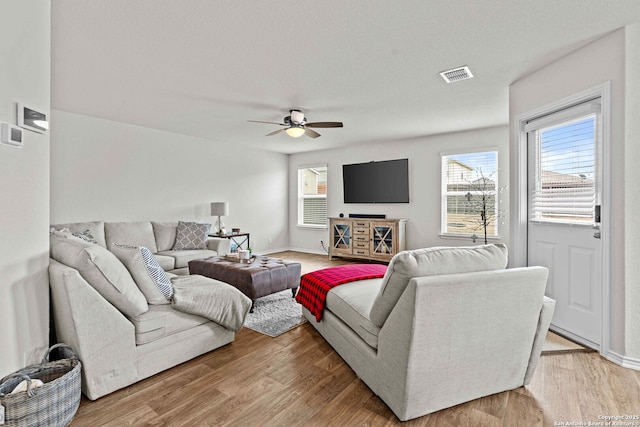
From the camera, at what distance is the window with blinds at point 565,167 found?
Answer: 8.79 ft

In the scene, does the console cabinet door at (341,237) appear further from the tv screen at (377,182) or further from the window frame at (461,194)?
the window frame at (461,194)

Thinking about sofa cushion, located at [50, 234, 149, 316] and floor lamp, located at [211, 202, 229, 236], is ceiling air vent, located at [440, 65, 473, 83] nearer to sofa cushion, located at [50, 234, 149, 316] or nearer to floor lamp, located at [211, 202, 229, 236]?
sofa cushion, located at [50, 234, 149, 316]

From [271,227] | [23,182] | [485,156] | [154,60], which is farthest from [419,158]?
[23,182]

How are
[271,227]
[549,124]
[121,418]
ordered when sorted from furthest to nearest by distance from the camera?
[271,227] → [549,124] → [121,418]

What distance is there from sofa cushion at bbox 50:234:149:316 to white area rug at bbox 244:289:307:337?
117 centimetres

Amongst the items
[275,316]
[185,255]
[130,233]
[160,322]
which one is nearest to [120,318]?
[160,322]

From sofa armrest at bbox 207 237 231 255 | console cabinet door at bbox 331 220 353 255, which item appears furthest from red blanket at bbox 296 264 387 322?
console cabinet door at bbox 331 220 353 255

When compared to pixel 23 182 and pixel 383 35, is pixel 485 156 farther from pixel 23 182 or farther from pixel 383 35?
pixel 23 182

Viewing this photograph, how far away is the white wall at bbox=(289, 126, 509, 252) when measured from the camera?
5.32 metres

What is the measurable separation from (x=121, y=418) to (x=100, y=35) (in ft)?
8.53

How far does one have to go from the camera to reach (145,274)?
7.13 feet

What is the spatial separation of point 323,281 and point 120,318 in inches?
58.1

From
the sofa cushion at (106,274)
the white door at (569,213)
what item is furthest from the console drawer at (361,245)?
the sofa cushion at (106,274)

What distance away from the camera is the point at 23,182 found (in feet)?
5.65
